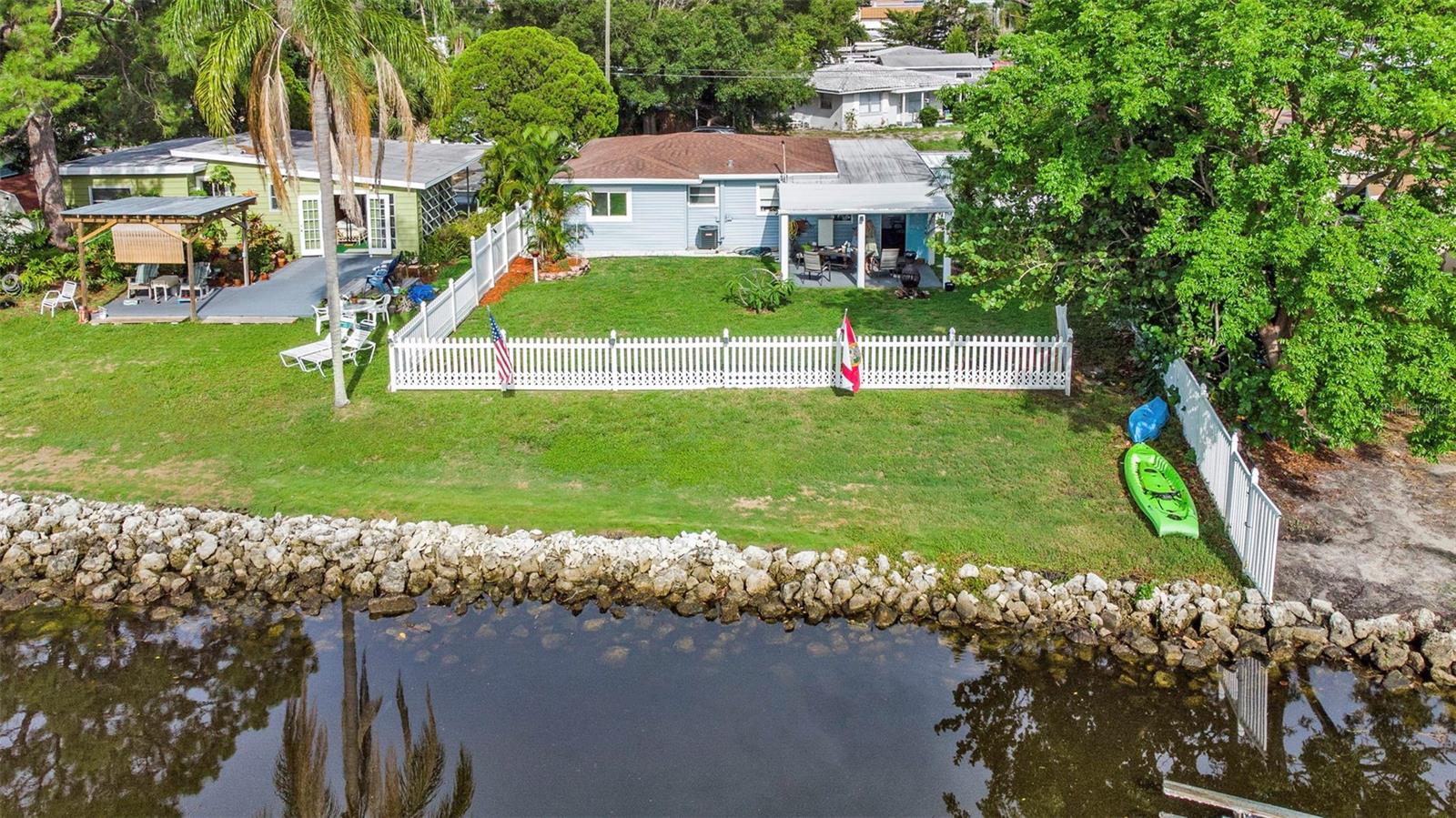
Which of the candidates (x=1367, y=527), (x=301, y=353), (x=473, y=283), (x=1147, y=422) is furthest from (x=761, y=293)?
(x=1367, y=527)

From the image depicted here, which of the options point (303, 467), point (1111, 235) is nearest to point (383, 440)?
point (303, 467)

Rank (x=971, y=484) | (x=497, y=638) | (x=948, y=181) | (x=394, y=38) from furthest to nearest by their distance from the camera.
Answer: (x=948, y=181) < (x=394, y=38) < (x=971, y=484) < (x=497, y=638)

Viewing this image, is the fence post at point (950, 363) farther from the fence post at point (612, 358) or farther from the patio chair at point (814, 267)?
the patio chair at point (814, 267)

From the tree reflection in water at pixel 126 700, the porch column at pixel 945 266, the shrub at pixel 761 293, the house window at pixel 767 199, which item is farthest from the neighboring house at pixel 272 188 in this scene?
the tree reflection in water at pixel 126 700

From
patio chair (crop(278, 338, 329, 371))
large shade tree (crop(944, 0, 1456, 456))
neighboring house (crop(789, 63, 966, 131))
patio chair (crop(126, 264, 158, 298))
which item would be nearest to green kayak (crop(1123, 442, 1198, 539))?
large shade tree (crop(944, 0, 1456, 456))

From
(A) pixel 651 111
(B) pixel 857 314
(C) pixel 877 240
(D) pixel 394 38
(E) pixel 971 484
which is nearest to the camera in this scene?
(E) pixel 971 484

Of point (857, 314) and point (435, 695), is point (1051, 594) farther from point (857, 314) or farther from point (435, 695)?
point (857, 314)
